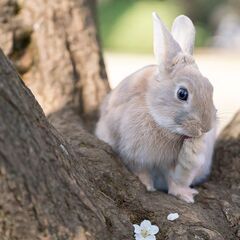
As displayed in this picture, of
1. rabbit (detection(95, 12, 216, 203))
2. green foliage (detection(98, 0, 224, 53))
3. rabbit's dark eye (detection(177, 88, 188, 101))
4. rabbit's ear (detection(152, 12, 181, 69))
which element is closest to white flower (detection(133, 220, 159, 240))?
rabbit (detection(95, 12, 216, 203))

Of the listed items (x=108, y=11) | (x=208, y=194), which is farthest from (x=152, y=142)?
(x=108, y=11)

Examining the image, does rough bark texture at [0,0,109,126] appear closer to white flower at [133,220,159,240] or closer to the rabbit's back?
the rabbit's back

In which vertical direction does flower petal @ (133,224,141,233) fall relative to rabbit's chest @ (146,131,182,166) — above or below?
below

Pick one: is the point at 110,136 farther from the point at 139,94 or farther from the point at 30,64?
the point at 30,64

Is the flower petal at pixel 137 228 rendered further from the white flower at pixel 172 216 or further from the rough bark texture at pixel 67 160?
the white flower at pixel 172 216

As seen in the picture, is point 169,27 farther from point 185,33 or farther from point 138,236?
point 138,236
